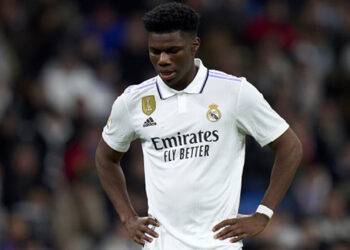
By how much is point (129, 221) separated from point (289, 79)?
23.3 feet

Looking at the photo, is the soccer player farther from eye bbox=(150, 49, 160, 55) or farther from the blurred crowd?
the blurred crowd

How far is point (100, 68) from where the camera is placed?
1203 cm

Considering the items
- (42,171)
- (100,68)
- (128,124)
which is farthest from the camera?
(100,68)

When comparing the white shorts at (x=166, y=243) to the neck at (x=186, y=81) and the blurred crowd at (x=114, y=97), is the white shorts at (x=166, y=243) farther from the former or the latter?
the blurred crowd at (x=114, y=97)

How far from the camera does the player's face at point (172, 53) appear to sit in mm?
5164

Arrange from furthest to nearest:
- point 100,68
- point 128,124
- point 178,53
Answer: point 100,68, point 128,124, point 178,53

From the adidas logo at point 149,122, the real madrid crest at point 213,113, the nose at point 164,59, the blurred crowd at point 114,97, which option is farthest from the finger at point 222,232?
the blurred crowd at point 114,97

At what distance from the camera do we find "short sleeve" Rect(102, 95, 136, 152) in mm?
5492

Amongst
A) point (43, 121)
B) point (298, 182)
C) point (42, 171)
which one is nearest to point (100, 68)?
point (43, 121)

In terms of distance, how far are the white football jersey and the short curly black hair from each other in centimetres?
34

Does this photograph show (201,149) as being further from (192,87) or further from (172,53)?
(172,53)

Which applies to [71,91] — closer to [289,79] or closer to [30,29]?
[30,29]

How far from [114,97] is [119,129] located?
244 inches

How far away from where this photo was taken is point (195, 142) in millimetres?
5258
